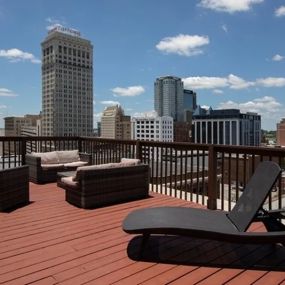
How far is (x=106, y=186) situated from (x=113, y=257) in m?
2.00

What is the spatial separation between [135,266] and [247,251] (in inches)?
44.8

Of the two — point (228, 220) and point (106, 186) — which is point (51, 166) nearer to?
point (106, 186)

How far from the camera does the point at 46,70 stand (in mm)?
63781

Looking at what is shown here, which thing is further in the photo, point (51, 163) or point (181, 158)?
point (51, 163)

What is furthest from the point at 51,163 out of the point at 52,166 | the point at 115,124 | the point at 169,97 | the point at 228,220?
the point at 169,97

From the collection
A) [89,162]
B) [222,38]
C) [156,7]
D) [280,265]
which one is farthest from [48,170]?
[222,38]

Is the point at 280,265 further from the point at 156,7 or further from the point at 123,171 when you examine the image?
the point at 156,7

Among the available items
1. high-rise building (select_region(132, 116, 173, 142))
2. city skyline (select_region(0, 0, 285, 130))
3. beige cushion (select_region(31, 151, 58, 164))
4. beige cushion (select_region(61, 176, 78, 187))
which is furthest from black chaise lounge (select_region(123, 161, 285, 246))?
high-rise building (select_region(132, 116, 173, 142))

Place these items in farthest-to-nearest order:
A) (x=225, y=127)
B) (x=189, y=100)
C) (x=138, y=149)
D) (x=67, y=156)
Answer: (x=189, y=100)
(x=225, y=127)
(x=67, y=156)
(x=138, y=149)

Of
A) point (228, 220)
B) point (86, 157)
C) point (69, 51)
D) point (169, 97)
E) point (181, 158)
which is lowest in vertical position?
point (228, 220)

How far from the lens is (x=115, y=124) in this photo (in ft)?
230

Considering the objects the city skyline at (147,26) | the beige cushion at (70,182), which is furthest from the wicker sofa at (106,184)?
the city skyline at (147,26)

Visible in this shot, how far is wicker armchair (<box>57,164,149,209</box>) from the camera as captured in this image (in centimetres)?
466

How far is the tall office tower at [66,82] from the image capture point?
2406 inches
